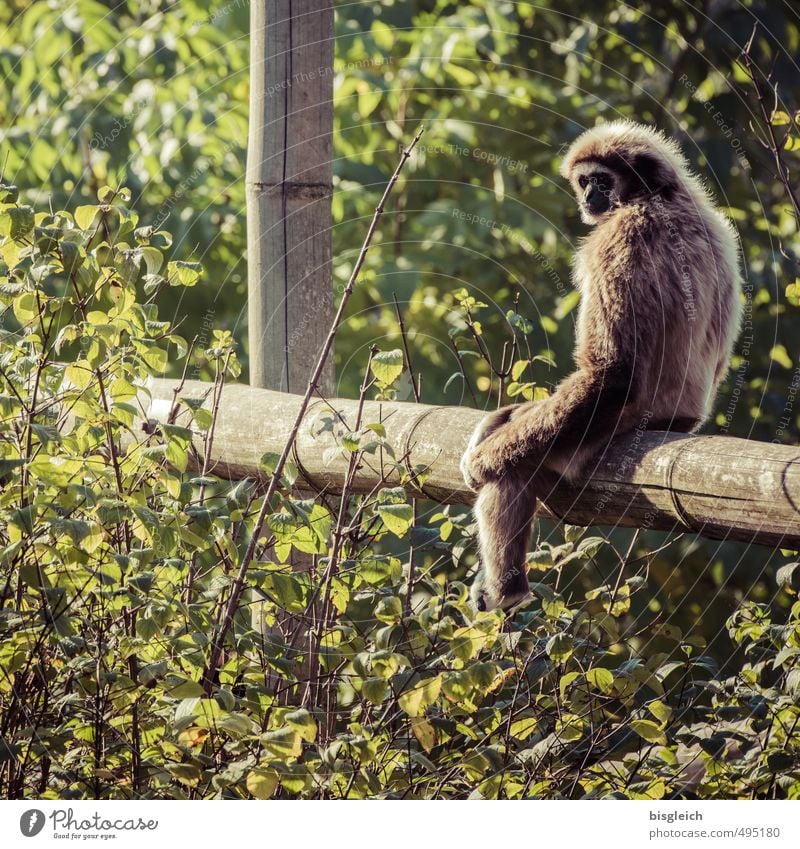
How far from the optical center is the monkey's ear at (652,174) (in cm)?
296

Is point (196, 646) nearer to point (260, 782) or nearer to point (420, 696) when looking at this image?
point (260, 782)

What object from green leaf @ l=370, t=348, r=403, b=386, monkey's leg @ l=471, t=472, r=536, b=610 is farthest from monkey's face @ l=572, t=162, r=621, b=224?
green leaf @ l=370, t=348, r=403, b=386

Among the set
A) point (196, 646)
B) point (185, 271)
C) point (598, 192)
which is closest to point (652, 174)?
point (598, 192)

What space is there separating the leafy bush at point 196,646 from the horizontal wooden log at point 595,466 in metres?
0.15

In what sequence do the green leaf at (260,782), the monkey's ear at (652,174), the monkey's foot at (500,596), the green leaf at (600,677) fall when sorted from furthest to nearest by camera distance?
1. the monkey's ear at (652,174)
2. the monkey's foot at (500,596)
3. the green leaf at (600,677)
4. the green leaf at (260,782)

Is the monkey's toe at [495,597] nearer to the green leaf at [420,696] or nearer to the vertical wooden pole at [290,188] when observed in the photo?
the green leaf at [420,696]

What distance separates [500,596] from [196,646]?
900mm

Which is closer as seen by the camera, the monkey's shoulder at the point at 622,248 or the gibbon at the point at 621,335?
the gibbon at the point at 621,335

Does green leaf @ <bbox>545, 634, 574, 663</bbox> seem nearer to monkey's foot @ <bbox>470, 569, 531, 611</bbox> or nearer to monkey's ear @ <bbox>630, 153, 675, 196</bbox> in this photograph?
monkey's foot @ <bbox>470, 569, 531, 611</bbox>

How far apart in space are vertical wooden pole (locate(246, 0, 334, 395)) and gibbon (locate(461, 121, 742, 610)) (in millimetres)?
813

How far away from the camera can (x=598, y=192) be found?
3006 millimetres

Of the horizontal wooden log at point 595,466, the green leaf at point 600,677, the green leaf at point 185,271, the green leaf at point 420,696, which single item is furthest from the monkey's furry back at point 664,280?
the green leaf at point 185,271

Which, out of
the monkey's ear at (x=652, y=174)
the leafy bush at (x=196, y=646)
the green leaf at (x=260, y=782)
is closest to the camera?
the green leaf at (x=260, y=782)
